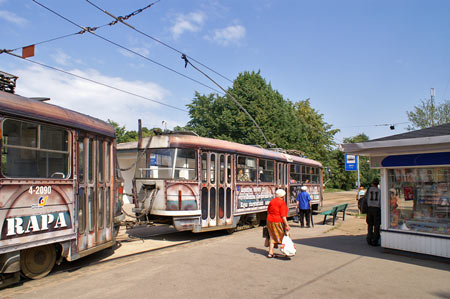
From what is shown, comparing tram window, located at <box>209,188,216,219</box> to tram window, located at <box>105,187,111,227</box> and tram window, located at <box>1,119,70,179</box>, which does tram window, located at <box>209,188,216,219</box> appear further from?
tram window, located at <box>1,119,70,179</box>

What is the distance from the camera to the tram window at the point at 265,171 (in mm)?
13977

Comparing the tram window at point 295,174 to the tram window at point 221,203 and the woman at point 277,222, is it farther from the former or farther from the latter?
the woman at point 277,222

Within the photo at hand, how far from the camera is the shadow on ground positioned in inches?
316

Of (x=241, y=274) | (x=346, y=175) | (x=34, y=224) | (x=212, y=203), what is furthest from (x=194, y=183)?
(x=346, y=175)

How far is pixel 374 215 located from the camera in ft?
33.5

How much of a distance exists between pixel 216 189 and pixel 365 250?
435cm

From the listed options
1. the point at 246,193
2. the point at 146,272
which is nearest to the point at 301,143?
the point at 246,193

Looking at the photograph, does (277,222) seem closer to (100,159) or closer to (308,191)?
(100,159)

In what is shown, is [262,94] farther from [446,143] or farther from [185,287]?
[185,287]

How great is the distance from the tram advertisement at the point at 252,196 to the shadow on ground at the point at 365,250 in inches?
94.5

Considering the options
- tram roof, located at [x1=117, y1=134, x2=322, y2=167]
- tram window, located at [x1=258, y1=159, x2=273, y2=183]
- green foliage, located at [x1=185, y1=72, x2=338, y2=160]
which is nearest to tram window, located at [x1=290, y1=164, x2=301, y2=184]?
tram window, located at [x1=258, y1=159, x2=273, y2=183]

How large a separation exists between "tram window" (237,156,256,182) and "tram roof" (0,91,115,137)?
5429mm

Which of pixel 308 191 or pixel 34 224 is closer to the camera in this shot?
pixel 34 224

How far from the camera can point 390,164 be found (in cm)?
894
